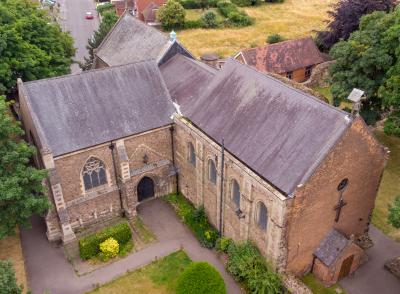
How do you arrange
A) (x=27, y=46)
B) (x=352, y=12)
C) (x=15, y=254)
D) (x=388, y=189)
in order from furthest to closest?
(x=352, y=12) → (x=27, y=46) → (x=388, y=189) → (x=15, y=254)

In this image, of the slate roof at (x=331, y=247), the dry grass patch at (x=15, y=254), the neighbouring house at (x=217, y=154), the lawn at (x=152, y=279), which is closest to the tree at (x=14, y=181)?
the neighbouring house at (x=217, y=154)

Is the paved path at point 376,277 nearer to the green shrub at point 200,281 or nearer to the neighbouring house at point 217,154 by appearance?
the neighbouring house at point 217,154

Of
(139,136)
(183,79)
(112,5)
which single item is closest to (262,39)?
(112,5)

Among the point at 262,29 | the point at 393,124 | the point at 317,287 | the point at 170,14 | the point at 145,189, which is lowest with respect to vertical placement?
the point at 317,287

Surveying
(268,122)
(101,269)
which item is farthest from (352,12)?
(101,269)

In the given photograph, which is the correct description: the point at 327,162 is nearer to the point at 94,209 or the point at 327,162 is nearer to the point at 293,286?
the point at 293,286

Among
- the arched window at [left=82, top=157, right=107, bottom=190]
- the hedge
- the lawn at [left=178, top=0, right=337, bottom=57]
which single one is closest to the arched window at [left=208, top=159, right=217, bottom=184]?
the hedge

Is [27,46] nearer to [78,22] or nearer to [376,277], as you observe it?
[376,277]
